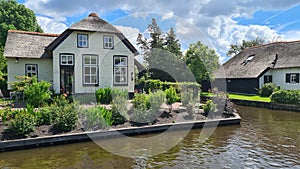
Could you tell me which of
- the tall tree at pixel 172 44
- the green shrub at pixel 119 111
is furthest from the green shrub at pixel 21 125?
the tall tree at pixel 172 44

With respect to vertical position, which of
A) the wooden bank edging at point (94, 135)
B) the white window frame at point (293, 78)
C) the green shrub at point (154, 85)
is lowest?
the wooden bank edging at point (94, 135)

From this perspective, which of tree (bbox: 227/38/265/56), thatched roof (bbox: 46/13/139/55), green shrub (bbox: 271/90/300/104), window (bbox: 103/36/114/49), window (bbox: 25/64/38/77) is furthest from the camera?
tree (bbox: 227/38/265/56)

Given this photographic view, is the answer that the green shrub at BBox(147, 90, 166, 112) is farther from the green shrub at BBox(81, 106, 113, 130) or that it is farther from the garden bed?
the green shrub at BBox(81, 106, 113, 130)

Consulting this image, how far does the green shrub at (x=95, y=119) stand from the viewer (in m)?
9.76

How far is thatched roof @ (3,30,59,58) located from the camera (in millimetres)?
17020

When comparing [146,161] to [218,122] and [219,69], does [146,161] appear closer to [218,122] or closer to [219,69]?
[218,122]

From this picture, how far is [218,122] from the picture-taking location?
38.6ft

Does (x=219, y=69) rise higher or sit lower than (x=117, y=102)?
higher

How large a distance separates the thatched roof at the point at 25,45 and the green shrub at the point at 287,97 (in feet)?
57.0

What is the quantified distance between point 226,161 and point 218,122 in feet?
15.9

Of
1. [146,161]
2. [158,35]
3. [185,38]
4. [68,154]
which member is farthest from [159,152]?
[158,35]

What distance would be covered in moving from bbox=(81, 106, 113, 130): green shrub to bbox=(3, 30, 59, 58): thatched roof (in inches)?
392

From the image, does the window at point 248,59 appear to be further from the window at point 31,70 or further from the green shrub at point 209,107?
the window at point 31,70

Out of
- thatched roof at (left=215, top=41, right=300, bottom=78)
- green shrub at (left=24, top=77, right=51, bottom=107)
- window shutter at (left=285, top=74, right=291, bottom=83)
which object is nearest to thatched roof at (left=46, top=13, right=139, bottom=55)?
green shrub at (left=24, top=77, right=51, bottom=107)
